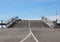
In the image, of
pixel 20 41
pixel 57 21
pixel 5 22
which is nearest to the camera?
pixel 20 41

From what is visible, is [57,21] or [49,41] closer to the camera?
[49,41]

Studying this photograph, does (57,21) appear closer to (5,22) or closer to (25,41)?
(5,22)

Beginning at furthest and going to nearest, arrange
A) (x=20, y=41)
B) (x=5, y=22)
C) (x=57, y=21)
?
(x=57, y=21)
(x=5, y=22)
(x=20, y=41)

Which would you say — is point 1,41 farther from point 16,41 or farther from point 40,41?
point 40,41

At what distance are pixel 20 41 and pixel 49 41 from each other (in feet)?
7.67

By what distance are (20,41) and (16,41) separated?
0.32m

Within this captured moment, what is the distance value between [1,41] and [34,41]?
2648mm

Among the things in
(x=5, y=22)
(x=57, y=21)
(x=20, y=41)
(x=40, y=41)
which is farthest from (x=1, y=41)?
(x=57, y=21)

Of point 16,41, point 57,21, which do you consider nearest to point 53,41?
point 16,41

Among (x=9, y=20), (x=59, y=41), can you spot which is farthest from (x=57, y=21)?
(x=59, y=41)

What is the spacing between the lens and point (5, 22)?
5934 cm

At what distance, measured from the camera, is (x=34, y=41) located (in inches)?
735

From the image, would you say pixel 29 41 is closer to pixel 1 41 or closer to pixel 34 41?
pixel 34 41

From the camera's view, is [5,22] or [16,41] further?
[5,22]
